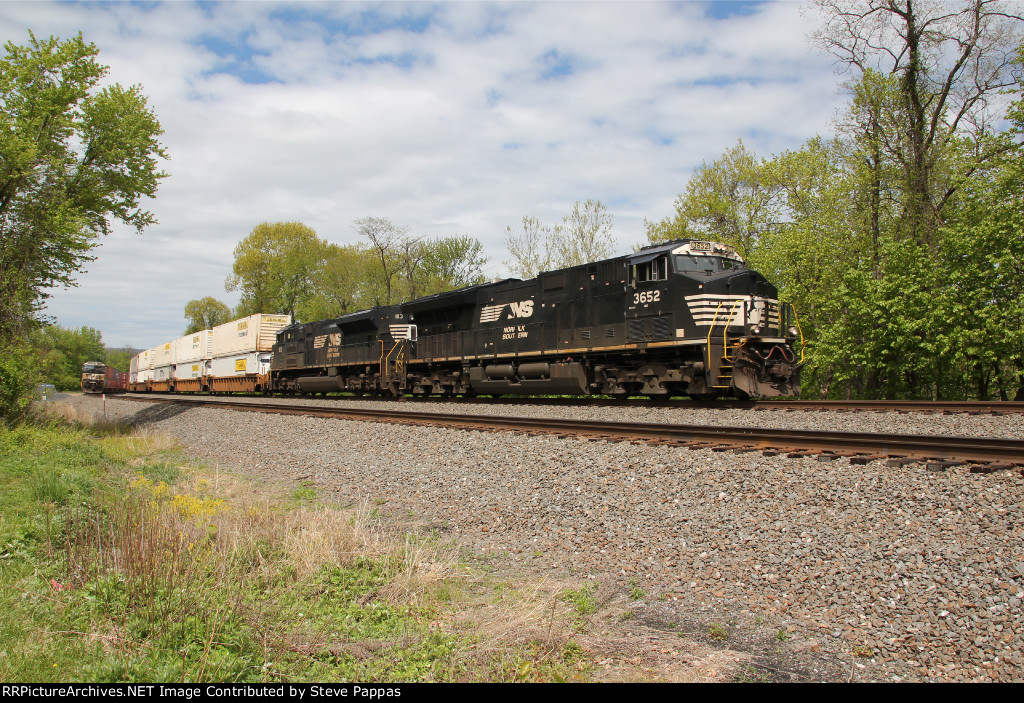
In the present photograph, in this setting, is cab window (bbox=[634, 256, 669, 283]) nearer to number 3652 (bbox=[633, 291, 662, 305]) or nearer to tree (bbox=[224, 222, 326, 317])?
number 3652 (bbox=[633, 291, 662, 305])

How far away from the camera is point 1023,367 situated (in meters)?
17.4

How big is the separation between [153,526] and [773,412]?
11.1m

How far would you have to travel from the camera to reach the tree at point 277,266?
62812 millimetres

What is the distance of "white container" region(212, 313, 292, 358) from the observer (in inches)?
1420

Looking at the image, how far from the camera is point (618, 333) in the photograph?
15.5 metres

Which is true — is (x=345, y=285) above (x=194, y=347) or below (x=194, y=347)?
above

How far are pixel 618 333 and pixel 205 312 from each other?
90106 millimetres

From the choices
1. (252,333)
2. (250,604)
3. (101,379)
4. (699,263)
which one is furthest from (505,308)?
(101,379)

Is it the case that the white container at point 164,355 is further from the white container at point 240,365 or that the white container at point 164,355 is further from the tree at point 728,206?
the tree at point 728,206

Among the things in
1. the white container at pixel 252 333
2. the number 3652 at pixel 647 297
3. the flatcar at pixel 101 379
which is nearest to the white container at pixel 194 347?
the white container at pixel 252 333

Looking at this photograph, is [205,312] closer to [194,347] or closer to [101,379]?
[101,379]

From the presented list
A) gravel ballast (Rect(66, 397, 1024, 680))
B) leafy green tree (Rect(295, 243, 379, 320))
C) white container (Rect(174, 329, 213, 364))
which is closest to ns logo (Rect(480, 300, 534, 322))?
gravel ballast (Rect(66, 397, 1024, 680))

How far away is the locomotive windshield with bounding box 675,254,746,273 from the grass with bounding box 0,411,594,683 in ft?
34.0
